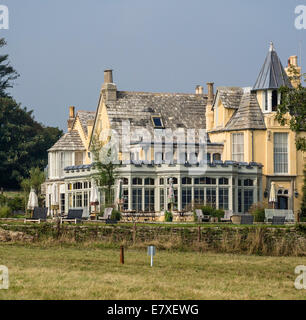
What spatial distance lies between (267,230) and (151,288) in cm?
1469

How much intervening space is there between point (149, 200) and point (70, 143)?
16.0 metres

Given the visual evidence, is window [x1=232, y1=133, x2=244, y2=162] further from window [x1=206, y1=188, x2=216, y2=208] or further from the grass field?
the grass field

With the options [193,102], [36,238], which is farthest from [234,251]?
[193,102]

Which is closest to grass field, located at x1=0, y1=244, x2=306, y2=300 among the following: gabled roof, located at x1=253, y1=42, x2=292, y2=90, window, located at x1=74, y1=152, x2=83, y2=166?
gabled roof, located at x1=253, y1=42, x2=292, y2=90

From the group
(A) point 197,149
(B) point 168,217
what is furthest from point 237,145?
(B) point 168,217

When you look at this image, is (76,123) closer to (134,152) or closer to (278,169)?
(134,152)

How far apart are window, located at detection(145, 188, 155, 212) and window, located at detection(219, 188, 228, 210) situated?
4.19 metres

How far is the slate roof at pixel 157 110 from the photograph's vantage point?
6475 cm

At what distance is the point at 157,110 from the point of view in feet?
218

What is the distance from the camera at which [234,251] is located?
38.0m

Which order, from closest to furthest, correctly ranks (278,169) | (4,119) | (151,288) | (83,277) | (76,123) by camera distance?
(151,288) → (83,277) → (278,169) → (76,123) → (4,119)

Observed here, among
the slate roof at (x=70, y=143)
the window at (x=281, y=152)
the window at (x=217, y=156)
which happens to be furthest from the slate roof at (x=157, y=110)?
the slate roof at (x=70, y=143)

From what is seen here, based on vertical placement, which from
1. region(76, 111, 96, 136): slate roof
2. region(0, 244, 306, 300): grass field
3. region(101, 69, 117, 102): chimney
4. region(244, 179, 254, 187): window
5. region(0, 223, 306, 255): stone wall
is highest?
region(101, 69, 117, 102): chimney

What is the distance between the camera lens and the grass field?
24.0 m
